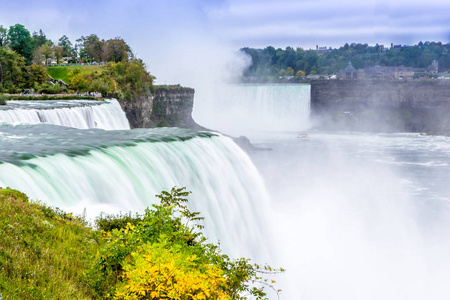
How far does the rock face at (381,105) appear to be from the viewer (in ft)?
360

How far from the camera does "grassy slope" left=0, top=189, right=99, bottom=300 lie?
8180mm

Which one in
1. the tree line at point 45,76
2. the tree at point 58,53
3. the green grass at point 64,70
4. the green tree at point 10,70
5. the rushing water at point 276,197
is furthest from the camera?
the tree at point 58,53

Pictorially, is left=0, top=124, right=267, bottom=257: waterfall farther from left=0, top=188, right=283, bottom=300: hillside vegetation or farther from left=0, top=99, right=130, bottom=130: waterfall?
left=0, top=99, right=130, bottom=130: waterfall

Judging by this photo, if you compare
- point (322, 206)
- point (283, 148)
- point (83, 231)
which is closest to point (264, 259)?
point (83, 231)

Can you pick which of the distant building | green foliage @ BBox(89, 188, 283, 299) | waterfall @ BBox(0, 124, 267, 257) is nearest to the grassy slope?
green foliage @ BBox(89, 188, 283, 299)

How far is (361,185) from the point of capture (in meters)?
54.7

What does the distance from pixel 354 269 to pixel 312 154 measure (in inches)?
1841

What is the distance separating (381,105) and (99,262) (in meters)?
113

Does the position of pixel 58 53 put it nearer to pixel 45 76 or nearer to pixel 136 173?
pixel 45 76

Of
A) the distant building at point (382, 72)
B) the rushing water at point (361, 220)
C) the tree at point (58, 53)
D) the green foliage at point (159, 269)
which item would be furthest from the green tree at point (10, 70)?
the distant building at point (382, 72)

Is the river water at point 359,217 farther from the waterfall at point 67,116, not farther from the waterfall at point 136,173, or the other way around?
the waterfall at point 67,116

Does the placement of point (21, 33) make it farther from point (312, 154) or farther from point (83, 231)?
point (83, 231)

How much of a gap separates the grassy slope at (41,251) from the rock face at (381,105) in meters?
102

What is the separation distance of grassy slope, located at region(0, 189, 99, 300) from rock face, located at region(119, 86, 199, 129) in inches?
2115
